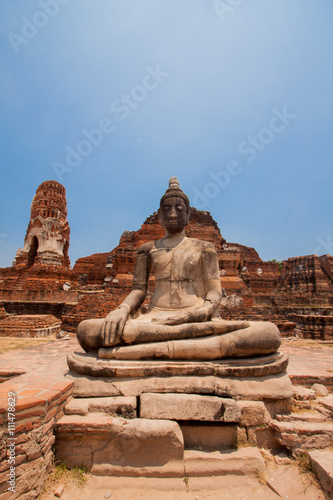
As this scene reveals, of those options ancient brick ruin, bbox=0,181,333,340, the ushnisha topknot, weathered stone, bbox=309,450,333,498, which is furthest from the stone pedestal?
ancient brick ruin, bbox=0,181,333,340

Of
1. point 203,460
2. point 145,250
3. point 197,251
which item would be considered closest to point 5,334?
point 145,250

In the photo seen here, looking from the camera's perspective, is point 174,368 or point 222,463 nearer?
point 222,463

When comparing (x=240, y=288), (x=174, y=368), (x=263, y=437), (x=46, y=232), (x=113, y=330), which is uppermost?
(x=46, y=232)

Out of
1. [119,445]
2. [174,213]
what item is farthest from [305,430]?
[174,213]

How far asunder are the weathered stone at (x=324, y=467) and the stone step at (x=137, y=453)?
42cm

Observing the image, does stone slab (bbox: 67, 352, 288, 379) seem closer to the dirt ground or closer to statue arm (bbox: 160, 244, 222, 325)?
statue arm (bbox: 160, 244, 222, 325)

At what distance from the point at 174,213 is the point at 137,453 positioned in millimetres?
2971

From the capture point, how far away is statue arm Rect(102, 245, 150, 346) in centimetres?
289

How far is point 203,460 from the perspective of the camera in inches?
88.4

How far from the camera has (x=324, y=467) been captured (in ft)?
6.80

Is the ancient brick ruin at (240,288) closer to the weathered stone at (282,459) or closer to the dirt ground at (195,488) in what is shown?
the weathered stone at (282,459)

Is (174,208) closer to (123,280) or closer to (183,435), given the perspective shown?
(183,435)

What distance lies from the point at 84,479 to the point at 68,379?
2.89 feet

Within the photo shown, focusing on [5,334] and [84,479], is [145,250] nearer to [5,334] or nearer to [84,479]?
[84,479]
